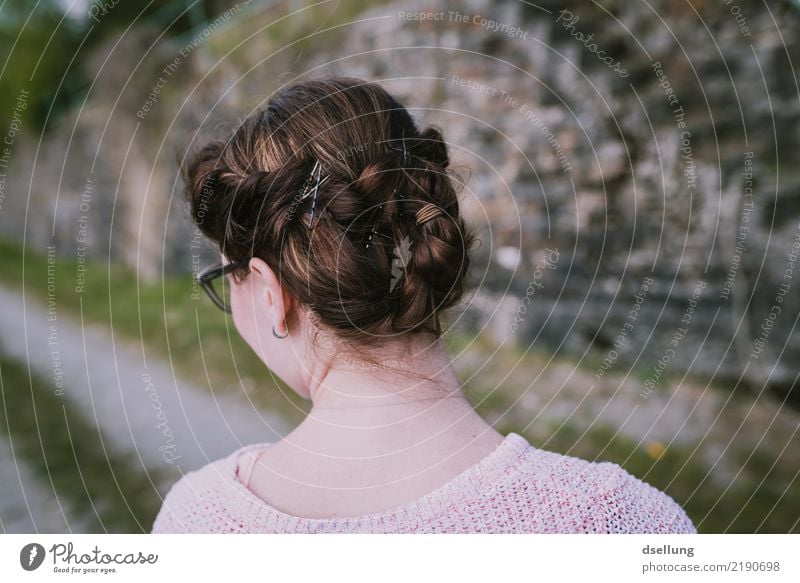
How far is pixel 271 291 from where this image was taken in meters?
0.91

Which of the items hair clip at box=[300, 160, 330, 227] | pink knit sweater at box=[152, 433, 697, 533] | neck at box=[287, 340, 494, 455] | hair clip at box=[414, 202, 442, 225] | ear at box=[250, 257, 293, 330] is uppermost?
hair clip at box=[300, 160, 330, 227]

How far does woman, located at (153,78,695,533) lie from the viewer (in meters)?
0.83

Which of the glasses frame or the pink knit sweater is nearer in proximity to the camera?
the pink knit sweater

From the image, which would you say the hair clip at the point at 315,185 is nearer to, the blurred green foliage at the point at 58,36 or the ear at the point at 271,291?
the ear at the point at 271,291

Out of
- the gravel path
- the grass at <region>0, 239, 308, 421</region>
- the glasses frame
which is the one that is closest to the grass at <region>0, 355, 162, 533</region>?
the gravel path

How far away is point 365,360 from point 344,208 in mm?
192

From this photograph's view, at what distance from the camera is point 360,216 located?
869 millimetres

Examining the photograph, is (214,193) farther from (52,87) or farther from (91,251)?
(91,251)

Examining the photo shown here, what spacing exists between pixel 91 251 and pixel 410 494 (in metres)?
3.30

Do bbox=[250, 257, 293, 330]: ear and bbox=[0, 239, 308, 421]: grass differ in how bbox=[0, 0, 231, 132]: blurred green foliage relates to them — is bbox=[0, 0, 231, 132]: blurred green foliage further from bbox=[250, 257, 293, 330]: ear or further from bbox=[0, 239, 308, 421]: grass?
Answer: bbox=[250, 257, 293, 330]: ear

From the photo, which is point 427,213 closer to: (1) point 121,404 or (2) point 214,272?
(2) point 214,272

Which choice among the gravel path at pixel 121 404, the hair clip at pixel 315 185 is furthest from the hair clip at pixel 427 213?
the gravel path at pixel 121 404

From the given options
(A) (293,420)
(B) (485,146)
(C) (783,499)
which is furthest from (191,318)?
(C) (783,499)

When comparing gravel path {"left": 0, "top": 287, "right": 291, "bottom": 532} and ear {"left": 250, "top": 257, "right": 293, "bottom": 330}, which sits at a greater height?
ear {"left": 250, "top": 257, "right": 293, "bottom": 330}
